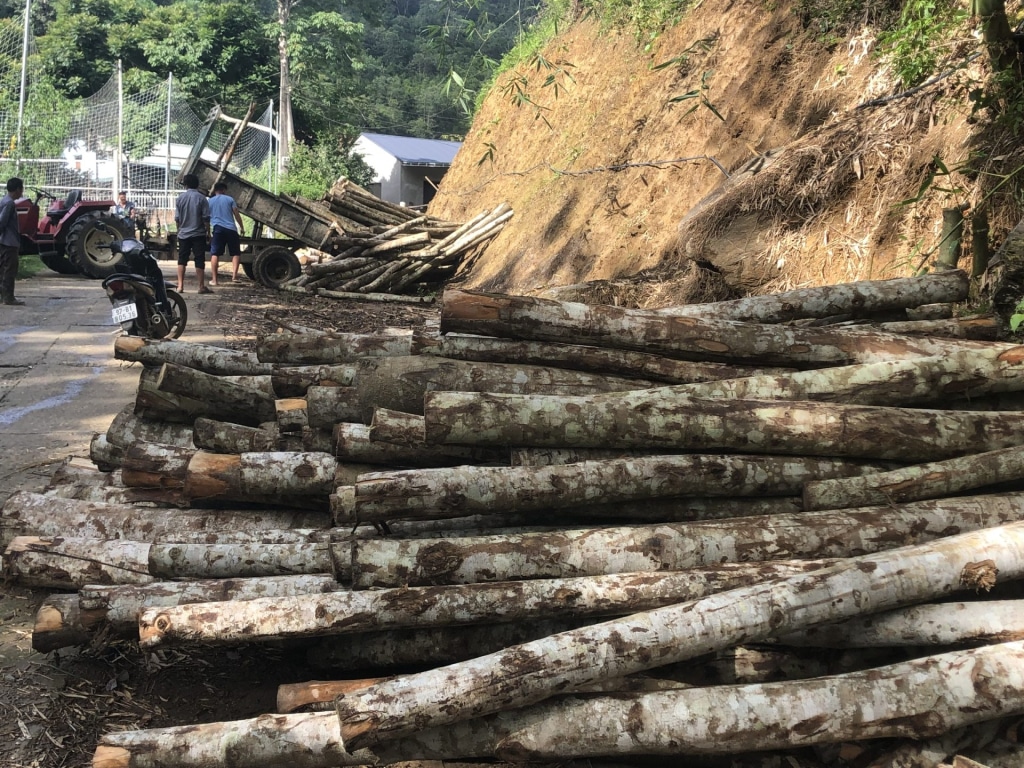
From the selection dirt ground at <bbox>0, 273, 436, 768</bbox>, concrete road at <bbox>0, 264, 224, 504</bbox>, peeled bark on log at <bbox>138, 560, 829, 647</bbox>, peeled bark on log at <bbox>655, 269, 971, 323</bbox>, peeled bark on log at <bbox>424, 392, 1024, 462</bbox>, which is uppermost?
peeled bark on log at <bbox>655, 269, 971, 323</bbox>

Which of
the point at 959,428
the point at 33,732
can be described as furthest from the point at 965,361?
the point at 33,732

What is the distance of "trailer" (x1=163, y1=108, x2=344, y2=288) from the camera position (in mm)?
16328

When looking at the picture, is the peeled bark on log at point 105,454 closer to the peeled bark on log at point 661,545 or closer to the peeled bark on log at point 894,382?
the peeled bark on log at point 661,545

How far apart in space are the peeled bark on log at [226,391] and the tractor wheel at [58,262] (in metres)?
14.8

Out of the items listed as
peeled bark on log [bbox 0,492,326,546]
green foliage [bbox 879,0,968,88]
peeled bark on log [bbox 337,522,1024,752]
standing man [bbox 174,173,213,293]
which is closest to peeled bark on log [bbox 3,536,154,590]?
peeled bark on log [bbox 0,492,326,546]

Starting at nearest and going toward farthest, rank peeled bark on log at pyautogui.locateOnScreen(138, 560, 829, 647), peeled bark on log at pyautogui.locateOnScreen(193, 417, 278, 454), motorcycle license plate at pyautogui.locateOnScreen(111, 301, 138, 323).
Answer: peeled bark on log at pyautogui.locateOnScreen(138, 560, 829, 647) → peeled bark on log at pyautogui.locateOnScreen(193, 417, 278, 454) → motorcycle license plate at pyautogui.locateOnScreen(111, 301, 138, 323)

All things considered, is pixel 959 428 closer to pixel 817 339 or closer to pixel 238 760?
pixel 817 339

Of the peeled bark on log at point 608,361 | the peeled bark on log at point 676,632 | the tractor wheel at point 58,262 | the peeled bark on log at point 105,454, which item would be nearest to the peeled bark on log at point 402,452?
the peeled bark on log at point 608,361

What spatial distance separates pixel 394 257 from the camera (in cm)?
1650

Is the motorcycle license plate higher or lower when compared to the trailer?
lower

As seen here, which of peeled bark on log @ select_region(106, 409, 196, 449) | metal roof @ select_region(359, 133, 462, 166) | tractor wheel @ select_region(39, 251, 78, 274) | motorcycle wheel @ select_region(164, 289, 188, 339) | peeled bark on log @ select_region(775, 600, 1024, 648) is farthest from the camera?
metal roof @ select_region(359, 133, 462, 166)

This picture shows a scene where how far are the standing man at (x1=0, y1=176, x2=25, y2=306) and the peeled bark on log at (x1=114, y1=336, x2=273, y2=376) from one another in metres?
9.86

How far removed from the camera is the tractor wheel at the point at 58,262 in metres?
17.3

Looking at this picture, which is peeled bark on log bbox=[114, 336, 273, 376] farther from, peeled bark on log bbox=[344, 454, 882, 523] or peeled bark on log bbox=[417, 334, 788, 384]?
peeled bark on log bbox=[344, 454, 882, 523]
